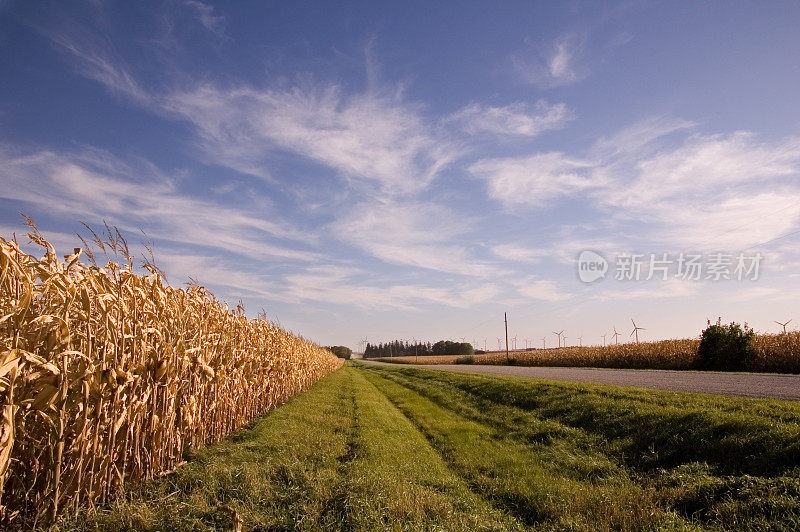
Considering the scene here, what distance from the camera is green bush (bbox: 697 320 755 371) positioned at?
27797 mm

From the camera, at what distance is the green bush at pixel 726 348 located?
27.8m

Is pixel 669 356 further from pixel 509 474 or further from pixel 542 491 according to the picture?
pixel 542 491

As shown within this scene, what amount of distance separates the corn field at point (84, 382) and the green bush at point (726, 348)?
32.5 m

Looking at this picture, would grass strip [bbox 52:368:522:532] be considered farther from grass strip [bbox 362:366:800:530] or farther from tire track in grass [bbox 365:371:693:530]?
grass strip [bbox 362:366:800:530]

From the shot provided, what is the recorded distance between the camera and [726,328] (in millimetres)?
29016

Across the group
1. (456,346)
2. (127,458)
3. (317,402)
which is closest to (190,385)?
(127,458)

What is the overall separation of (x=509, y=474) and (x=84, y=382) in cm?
705

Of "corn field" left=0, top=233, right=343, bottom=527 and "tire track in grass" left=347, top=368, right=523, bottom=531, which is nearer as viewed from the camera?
"corn field" left=0, top=233, right=343, bottom=527

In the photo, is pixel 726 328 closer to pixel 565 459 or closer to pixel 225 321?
pixel 565 459

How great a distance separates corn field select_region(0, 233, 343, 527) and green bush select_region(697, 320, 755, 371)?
32454 mm

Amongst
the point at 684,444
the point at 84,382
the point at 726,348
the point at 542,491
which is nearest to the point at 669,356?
the point at 726,348

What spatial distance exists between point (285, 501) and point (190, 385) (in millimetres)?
2632

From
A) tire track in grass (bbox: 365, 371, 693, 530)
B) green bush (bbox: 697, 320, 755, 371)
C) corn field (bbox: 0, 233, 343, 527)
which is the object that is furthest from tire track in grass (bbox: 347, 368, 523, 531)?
green bush (bbox: 697, 320, 755, 371)

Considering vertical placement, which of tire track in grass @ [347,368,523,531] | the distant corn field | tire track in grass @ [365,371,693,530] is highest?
the distant corn field
